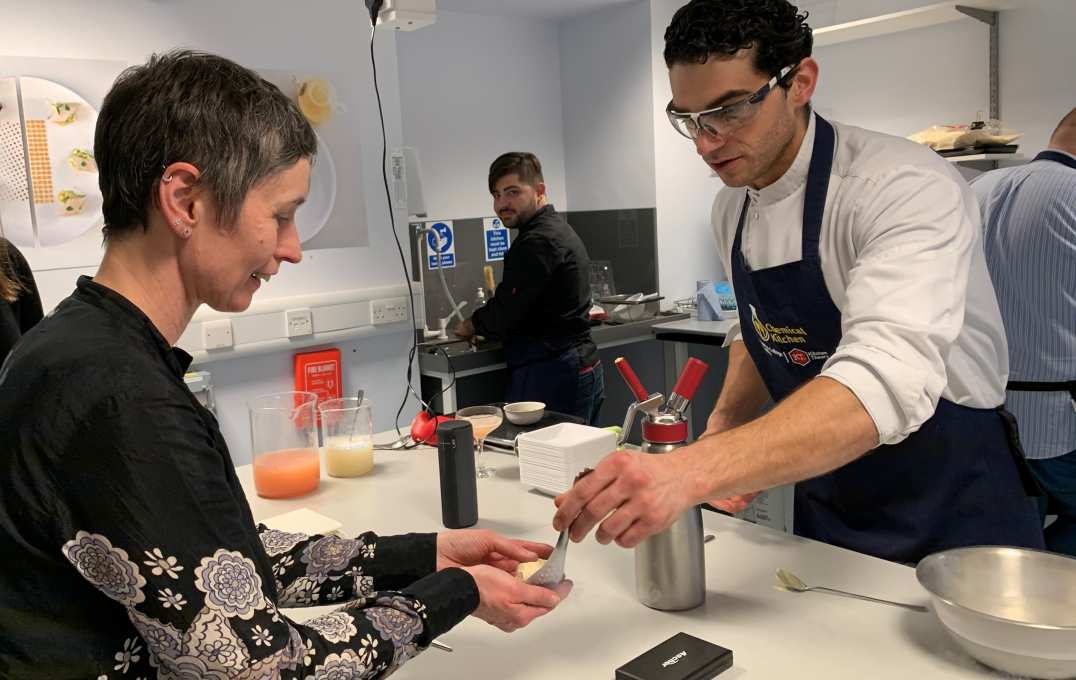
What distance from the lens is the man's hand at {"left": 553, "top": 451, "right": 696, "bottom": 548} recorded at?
1.22 meters

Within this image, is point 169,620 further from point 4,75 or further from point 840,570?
point 4,75

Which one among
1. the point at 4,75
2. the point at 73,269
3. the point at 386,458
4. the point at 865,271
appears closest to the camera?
the point at 865,271

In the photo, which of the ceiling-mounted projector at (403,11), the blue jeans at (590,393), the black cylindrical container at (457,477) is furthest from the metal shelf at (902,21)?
the black cylindrical container at (457,477)

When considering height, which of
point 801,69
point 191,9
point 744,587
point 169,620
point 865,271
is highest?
point 191,9

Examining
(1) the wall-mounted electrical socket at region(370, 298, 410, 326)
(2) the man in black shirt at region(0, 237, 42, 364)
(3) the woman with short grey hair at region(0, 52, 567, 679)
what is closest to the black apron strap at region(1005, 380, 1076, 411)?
Answer: (3) the woman with short grey hair at region(0, 52, 567, 679)

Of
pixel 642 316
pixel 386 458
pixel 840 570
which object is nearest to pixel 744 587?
pixel 840 570

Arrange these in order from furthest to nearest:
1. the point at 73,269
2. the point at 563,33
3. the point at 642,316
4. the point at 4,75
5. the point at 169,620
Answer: the point at 563,33 < the point at 642,316 < the point at 73,269 < the point at 4,75 < the point at 169,620

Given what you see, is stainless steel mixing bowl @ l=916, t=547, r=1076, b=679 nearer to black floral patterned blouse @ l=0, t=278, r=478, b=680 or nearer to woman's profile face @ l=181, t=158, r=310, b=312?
black floral patterned blouse @ l=0, t=278, r=478, b=680

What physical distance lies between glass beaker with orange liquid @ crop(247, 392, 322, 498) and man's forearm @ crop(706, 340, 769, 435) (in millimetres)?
938

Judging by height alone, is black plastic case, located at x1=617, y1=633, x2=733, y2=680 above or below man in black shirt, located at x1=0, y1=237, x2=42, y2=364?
below

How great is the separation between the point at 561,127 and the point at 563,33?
55 centimetres

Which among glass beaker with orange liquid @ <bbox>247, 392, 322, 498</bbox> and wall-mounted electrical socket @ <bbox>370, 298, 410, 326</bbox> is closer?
glass beaker with orange liquid @ <bbox>247, 392, 322, 498</bbox>

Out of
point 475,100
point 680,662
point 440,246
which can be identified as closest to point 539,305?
point 440,246

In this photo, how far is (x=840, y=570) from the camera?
151 cm
